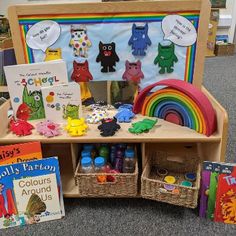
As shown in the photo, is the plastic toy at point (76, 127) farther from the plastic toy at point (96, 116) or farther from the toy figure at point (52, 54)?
the toy figure at point (52, 54)

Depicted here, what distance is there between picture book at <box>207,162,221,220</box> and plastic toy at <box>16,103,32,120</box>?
2.62 feet

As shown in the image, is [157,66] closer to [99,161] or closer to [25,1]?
[99,161]

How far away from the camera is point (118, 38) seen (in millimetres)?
1174

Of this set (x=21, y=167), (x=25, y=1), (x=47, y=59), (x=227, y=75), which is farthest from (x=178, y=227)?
(x=25, y=1)

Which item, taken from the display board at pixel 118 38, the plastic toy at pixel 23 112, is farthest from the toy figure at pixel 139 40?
the plastic toy at pixel 23 112

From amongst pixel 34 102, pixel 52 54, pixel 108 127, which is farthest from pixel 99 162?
pixel 52 54

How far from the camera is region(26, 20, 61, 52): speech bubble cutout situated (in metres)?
1.16

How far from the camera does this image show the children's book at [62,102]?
1140mm

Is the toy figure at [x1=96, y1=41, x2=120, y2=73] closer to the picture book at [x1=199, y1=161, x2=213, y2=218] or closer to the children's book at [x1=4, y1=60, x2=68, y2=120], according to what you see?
the children's book at [x1=4, y1=60, x2=68, y2=120]

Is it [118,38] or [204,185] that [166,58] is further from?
[204,185]

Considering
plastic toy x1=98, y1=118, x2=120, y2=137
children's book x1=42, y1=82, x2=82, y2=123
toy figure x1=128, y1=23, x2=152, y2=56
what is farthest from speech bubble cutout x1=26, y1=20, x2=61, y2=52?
plastic toy x1=98, y1=118, x2=120, y2=137

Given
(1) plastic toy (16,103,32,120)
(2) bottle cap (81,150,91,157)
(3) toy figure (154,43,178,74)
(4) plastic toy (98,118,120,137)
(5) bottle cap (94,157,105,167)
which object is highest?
(3) toy figure (154,43,178,74)

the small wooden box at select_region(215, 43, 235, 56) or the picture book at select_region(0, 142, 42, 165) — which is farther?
the small wooden box at select_region(215, 43, 235, 56)

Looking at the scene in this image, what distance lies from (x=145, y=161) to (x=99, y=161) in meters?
0.20
